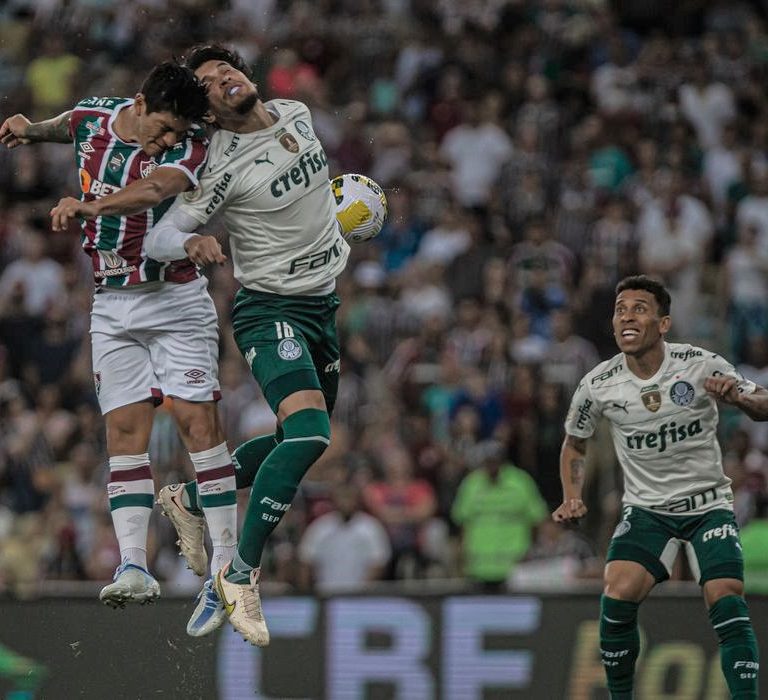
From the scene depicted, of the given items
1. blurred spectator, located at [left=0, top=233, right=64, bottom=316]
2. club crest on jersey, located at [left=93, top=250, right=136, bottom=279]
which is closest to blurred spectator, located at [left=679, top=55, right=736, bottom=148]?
blurred spectator, located at [left=0, top=233, right=64, bottom=316]

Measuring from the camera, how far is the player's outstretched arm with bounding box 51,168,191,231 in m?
8.86

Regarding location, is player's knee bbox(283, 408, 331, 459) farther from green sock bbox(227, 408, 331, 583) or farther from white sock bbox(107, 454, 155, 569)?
white sock bbox(107, 454, 155, 569)

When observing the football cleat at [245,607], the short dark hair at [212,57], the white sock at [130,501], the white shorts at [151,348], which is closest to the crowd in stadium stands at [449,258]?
the short dark hair at [212,57]

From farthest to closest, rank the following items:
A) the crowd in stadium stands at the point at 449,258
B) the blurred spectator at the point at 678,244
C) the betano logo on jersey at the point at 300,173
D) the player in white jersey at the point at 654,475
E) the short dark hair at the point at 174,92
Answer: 1. the blurred spectator at the point at 678,244
2. the crowd in stadium stands at the point at 449,258
3. the player in white jersey at the point at 654,475
4. the betano logo on jersey at the point at 300,173
5. the short dark hair at the point at 174,92

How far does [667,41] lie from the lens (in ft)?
68.1

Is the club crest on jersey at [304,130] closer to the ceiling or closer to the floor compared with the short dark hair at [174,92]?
closer to the floor

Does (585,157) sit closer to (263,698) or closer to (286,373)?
(263,698)

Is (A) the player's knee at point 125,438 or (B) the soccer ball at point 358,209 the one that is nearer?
(A) the player's knee at point 125,438

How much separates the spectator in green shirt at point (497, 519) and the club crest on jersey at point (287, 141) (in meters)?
6.06

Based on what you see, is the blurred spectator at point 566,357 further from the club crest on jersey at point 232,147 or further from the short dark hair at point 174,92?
the short dark hair at point 174,92

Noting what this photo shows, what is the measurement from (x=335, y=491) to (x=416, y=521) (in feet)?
2.56

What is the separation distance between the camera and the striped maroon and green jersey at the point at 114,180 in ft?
31.4

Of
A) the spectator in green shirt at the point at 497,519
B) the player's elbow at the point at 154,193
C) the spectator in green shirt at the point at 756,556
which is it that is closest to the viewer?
the player's elbow at the point at 154,193

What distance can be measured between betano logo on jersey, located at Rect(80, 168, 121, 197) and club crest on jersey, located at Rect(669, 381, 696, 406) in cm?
365
